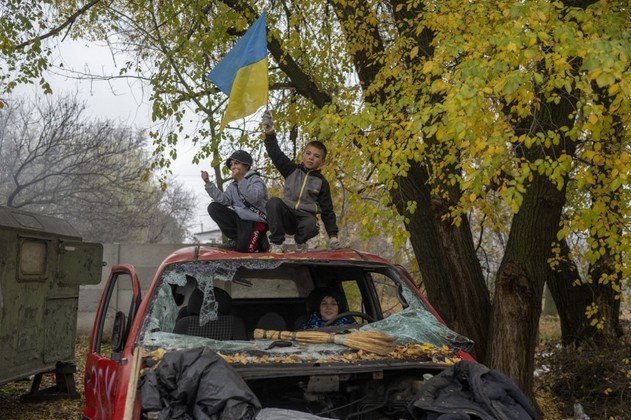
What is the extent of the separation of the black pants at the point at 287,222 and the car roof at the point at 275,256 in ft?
2.40

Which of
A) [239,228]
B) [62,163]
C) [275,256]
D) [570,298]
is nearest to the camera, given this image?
[275,256]

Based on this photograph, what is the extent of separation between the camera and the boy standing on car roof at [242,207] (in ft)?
19.8

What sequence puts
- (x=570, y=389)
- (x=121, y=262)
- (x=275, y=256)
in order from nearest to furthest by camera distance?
(x=275, y=256)
(x=570, y=389)
(x=121, y=262)

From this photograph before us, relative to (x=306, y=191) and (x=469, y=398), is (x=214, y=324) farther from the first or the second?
(x=469, y=398)

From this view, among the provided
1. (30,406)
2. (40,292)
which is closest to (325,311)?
(40,292)

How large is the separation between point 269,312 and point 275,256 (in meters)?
0.99

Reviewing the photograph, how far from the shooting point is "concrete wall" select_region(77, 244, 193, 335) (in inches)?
529

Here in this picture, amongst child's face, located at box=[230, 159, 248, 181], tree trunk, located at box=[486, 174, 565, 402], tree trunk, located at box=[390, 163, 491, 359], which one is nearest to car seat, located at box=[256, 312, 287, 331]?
child's face, located at box=[230, 159, 248, 181]

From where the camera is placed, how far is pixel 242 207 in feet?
20.2

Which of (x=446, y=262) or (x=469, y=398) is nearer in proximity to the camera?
(x=469, y=398)

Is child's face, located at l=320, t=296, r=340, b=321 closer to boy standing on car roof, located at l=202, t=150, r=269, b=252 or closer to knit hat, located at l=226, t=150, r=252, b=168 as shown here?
boy standing on car roof, located at l=202, t=150, r=269, b=252

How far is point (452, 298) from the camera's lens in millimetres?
8312

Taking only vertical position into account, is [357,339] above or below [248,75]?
below

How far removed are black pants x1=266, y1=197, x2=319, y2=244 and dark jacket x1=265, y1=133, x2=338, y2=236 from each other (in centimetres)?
8
